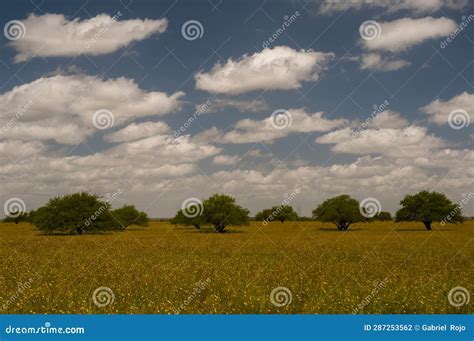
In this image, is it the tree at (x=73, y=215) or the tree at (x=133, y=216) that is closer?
the tree at (x=73, y=215)

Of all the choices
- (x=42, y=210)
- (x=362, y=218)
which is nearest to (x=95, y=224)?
(x=42, y=210)

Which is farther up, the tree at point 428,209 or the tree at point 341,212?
the tree at point 428,209

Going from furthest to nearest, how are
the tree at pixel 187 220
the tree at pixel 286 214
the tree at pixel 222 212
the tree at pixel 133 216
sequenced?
1. the tree at pixel 286 214
2. the tree at pixel 133 216
3. the tree at pixel 187 220
4. the tree at pixel 222 212

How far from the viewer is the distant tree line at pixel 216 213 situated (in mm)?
65375

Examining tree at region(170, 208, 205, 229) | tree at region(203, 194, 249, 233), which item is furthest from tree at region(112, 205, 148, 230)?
tree at region(203, 194, 249, 233)

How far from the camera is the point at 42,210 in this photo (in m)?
68.9

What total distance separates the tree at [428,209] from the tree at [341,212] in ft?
24.7

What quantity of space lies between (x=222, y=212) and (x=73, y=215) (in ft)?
71.2

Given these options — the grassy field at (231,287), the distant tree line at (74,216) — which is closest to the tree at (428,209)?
the distant tree line at (74,216)

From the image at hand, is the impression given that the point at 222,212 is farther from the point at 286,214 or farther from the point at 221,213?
the point at 286,214

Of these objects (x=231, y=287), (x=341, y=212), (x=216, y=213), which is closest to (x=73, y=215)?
(x=216, y=213)

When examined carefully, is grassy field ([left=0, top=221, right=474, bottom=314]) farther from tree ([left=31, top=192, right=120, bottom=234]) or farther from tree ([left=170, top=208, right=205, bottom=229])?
tree ([left=170, top=208, right=205, bottom=229])

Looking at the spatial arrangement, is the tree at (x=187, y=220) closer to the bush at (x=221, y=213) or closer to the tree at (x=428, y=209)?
the bush at (x=221, y=213)

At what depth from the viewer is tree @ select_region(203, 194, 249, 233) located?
7144cm
